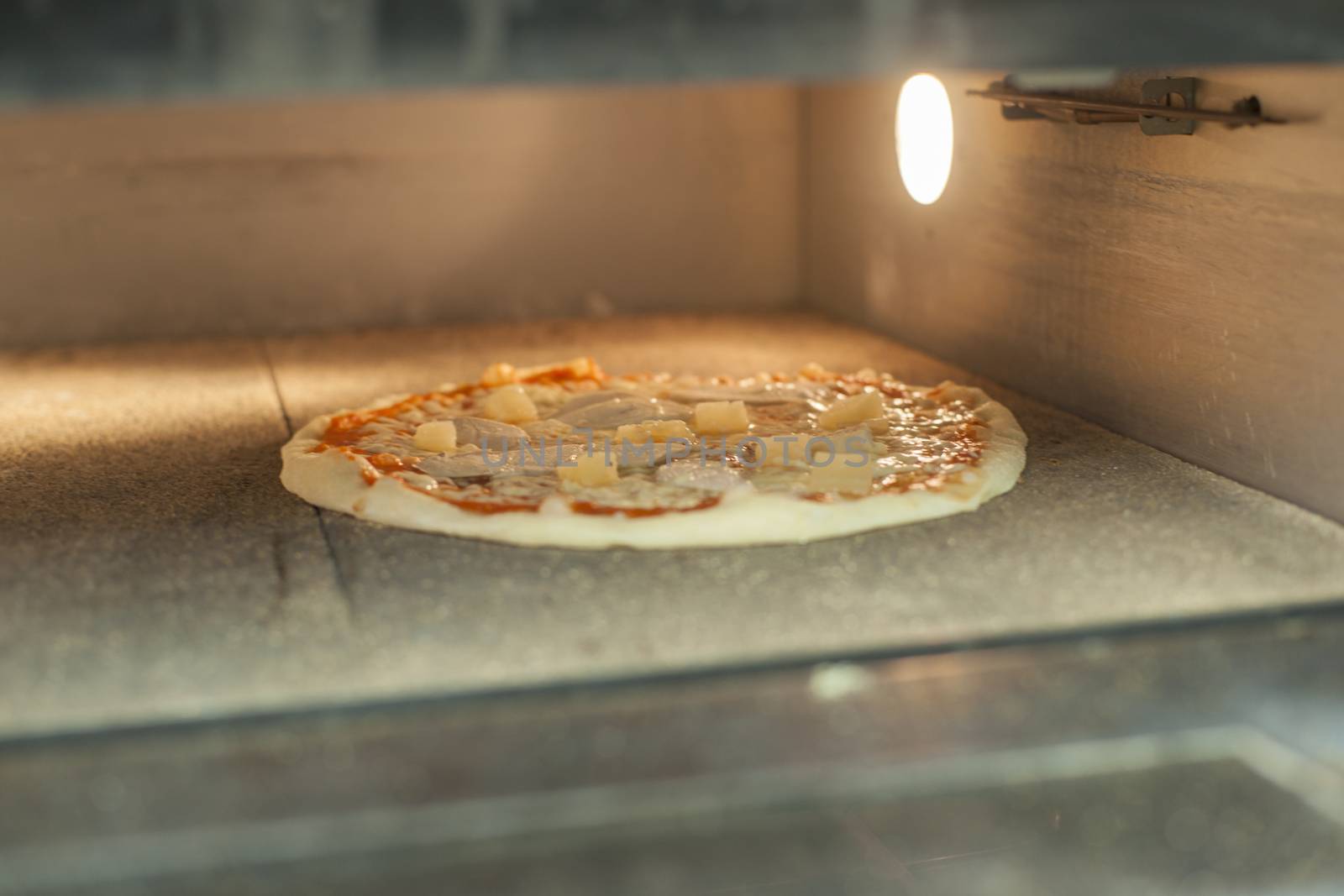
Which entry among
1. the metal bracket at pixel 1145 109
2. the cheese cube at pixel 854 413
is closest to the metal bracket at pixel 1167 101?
the metal bracket at pixel 1145 109

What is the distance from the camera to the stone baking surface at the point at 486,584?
1.83 metres

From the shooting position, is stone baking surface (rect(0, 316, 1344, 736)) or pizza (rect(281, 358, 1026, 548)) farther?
pizza (rect(281, 358, 1026, 548))

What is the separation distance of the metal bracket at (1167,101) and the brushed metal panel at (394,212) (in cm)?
216

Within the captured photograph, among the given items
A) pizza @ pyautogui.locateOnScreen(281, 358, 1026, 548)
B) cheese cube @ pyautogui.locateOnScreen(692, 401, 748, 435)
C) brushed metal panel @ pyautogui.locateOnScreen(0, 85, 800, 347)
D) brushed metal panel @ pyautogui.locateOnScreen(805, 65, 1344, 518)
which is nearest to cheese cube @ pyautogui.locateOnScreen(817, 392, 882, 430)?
pizza @ pyautogui.locateOnScreen(281, 358, 1026, 548)

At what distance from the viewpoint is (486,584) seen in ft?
7.07

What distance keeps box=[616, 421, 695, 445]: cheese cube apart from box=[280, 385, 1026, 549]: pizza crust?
41 cm

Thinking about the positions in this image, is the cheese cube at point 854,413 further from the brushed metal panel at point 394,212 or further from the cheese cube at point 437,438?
the brushed metal panel at point 394,212

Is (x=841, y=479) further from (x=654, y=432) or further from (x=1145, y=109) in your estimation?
(x=1145, y=109)

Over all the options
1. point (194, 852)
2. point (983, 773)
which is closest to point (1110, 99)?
point (983, 773)

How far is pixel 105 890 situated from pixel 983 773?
1.06 meters

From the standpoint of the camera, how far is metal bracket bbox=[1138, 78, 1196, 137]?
2.65m

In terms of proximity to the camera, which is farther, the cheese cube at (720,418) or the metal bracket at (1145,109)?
the cheese cube at (720,418)

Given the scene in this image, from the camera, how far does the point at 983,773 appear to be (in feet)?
5.92

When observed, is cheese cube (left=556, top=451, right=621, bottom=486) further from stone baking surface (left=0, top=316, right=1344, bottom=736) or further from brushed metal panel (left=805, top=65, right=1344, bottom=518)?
brushed metal panel (left=805, top=65, right=1344, bottom=518)
